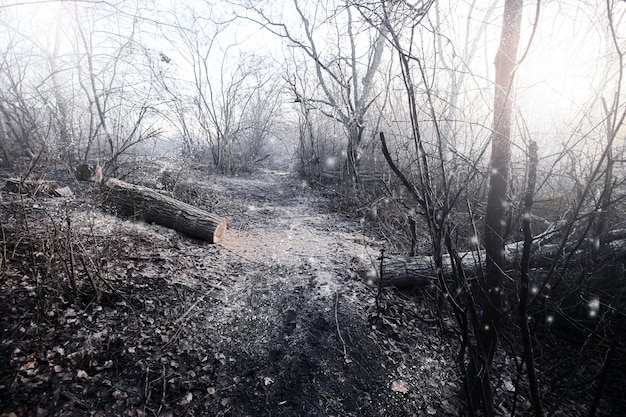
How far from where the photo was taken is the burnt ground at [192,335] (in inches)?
79.4

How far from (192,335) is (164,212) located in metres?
2.35

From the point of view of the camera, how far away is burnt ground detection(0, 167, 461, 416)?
2016mm

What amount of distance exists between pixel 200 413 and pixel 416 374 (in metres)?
1.72

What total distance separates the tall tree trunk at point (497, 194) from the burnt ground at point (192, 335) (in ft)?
2.36

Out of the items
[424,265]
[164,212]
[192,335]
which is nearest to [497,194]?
[424,265]

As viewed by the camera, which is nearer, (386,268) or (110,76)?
(386,268)

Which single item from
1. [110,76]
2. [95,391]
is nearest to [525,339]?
[95,391]

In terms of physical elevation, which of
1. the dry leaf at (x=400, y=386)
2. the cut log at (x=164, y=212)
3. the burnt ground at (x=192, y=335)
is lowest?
the dry leaf at (x=400, y=386)

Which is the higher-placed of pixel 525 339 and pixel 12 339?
pixel 525 339

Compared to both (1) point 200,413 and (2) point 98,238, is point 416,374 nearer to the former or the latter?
(1) point 200,413

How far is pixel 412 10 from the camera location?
1803mm

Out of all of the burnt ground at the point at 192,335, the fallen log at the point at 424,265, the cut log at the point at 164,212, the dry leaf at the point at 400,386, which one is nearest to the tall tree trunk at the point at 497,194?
the dry leaf at the point at 400,386

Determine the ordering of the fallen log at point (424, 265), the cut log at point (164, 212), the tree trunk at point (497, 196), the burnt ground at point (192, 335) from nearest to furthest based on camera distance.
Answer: the tree trunk at point (497, 196), the burnt ground at point (192, 335), the fallen log at point (424, 265), the cut log at point (164, 212)

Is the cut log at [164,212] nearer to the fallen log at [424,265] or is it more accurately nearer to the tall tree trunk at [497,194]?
the fallen log at [424,265]
